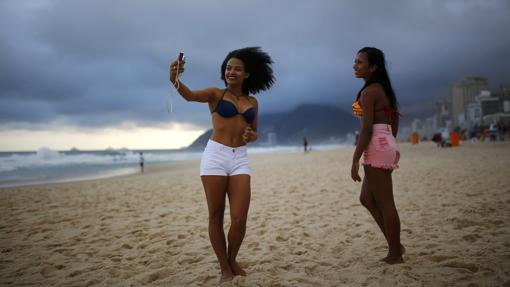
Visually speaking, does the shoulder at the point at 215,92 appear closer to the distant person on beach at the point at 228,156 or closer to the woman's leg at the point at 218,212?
the distant person on beach at the point at 228,156

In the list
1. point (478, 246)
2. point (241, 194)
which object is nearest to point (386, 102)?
point (241, 194)

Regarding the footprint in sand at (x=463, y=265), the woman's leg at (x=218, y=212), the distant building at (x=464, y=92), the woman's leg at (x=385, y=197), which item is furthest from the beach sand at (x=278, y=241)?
the distant building at (x=464, y=92)

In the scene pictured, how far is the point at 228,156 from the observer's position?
2.75 metres

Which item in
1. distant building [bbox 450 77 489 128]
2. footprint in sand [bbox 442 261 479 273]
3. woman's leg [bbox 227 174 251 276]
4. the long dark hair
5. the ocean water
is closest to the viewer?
woman's leg [bbox 227 174 251 276]

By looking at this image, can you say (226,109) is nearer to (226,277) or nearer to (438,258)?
(226,277)

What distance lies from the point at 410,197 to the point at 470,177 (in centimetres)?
342

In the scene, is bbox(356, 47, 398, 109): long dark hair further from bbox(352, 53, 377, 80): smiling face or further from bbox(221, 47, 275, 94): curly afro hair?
bbox(221, 47, 275, 94): curly afro hair

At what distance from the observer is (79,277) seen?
321 centimetres

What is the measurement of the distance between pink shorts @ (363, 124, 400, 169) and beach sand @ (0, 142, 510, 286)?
3.39ft

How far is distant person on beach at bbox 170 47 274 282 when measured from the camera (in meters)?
2.74

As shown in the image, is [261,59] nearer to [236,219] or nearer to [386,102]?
[386,102]

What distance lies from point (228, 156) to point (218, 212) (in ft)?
1.83

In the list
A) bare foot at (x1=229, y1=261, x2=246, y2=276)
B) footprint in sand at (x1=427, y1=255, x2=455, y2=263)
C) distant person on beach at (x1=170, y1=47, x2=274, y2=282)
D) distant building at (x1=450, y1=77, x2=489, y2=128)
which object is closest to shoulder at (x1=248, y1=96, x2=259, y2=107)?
distant person on beach at (x1=170, y1=47, x2=274, y2=282)

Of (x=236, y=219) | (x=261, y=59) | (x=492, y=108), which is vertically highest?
(x=492, y=108)
